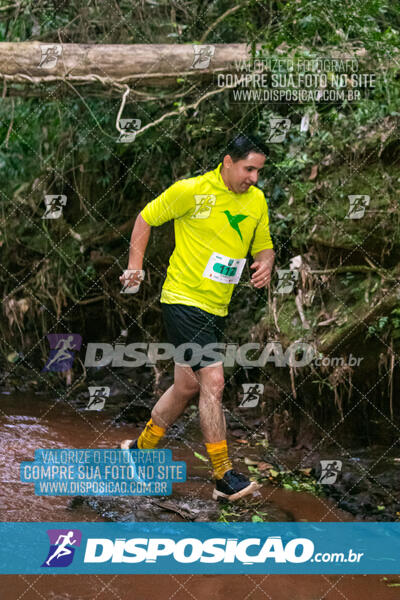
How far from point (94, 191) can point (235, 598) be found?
4166 millimetres

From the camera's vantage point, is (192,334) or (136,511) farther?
(192,334)

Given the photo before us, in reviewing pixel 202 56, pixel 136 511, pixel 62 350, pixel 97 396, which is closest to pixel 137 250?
pixel 136 511

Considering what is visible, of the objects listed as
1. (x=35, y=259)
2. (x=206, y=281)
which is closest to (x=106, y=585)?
(x=206, y=281)

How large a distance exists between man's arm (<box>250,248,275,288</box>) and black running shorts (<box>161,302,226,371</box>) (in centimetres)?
33

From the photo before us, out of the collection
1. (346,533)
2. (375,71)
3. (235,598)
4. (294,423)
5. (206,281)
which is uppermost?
(375,71)

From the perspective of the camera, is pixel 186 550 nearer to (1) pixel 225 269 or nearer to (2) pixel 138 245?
(1) pixel 225 269

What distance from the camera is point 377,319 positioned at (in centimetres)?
464

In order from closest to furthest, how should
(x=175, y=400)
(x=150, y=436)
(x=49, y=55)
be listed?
(x=175, y=400)
(x=150, y=436)
(x=49, y=55)

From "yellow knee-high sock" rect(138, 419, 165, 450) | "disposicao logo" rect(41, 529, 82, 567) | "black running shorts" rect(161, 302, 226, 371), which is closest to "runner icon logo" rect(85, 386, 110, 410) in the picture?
"yellow knee-high sock" rect(138, 419, 165, 450)

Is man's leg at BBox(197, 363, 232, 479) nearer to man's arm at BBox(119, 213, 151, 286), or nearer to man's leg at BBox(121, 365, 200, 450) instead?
man's leg at BBox(121, 365, 200, 450)

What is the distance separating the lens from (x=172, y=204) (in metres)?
3.85

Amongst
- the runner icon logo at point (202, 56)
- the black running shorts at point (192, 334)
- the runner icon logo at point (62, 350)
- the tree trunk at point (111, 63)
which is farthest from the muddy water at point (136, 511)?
the runner icon logo at point (202, 56)

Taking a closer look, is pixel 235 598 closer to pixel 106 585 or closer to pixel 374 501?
pixel 106 585

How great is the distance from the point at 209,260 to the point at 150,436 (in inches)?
45.6
